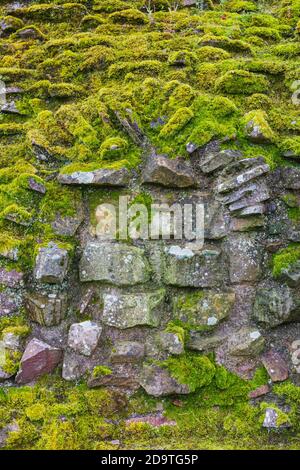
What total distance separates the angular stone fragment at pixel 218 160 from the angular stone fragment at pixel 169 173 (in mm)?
223

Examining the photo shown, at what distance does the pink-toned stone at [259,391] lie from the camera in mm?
5832

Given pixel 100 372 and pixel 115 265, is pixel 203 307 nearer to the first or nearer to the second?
pixel 115 265

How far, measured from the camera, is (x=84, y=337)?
6.08 meters

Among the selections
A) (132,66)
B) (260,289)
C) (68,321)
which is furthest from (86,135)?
(260,289)

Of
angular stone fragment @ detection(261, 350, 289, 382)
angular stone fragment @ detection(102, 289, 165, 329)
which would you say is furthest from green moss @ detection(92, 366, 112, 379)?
angular stone fragment @ detection(261, 350, 289, 382)

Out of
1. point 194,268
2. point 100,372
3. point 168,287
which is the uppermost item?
point 194,268

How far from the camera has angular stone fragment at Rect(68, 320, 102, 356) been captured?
6039 mm

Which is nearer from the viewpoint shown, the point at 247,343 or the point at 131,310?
the point at 247,343

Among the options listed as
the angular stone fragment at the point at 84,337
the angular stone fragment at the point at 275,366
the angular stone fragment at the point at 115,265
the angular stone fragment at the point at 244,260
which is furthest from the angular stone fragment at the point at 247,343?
the angular stone fragment at the point at 84,337

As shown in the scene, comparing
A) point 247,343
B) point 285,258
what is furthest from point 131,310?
point 285,258

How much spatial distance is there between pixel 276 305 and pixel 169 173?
2277 millimetres

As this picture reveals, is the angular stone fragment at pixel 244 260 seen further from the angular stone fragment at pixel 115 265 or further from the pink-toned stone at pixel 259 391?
the pink-toned stone at pixel 259 391

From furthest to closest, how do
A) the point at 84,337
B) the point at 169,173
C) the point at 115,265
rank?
the point at 169,173, the point at 115,265, the point at 84,337
